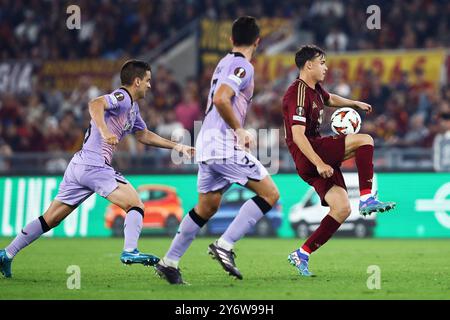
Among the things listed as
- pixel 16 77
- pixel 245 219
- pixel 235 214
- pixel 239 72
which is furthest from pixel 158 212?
pixel 239 72

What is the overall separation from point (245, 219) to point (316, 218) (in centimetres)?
862

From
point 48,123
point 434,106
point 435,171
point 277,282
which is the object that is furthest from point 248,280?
point 48,123

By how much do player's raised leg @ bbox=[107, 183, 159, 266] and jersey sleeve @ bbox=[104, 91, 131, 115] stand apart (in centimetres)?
74


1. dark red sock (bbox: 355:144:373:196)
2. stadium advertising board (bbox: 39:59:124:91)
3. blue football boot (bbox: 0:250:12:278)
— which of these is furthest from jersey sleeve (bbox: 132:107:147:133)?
stadium advertising board (bbox: 39:59:124:91)

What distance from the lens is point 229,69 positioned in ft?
27.9

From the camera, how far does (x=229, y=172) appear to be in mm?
8594

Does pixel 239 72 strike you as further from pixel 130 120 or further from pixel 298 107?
pixel 130 120

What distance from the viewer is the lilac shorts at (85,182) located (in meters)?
9.46

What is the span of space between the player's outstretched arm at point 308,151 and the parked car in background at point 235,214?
864 centimetres

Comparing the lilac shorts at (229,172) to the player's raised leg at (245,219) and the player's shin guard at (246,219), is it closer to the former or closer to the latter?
the player's raised leg at (245,219)

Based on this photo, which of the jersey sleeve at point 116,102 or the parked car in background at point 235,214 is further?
the parked car in background at point 235,214

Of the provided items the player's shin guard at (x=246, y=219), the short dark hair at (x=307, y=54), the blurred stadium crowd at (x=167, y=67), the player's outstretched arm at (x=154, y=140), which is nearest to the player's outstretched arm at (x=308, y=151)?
the player's shin guard at (x=246, y=219)
